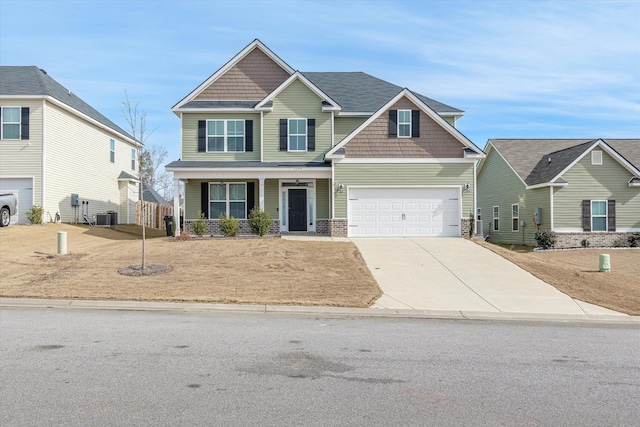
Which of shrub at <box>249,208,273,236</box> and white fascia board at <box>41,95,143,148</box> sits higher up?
white fascia board at <box>41,95,143,148</box>

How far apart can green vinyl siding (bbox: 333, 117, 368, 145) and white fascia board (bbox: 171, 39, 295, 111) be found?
3362mm

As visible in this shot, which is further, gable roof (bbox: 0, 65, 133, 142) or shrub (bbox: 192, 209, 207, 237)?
gable roof (bbox: 0, 65, 133, 142)

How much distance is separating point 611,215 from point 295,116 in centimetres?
1701

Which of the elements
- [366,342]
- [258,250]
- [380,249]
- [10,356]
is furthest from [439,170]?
[10,356]

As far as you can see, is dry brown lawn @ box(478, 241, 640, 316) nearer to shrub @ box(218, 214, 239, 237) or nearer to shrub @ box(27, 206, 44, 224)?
shrub @ box(218, 214, 239, 237)

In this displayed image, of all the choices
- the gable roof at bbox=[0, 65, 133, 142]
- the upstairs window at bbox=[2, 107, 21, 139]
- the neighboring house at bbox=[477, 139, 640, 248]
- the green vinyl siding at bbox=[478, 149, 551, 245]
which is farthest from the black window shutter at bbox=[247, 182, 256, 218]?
the green vinyl siding at bbox=[478, 149, 551, 245]

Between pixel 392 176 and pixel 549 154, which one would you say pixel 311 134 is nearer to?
pixel 392 176

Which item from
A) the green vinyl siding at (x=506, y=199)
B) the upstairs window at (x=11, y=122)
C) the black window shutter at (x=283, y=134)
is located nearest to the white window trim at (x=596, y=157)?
the green vinyl siding at (x=506, y=199)

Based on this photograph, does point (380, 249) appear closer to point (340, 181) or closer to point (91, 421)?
point (340, 181)

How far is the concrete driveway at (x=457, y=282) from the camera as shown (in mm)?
12179

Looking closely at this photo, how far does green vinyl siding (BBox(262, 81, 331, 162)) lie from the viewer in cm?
2500

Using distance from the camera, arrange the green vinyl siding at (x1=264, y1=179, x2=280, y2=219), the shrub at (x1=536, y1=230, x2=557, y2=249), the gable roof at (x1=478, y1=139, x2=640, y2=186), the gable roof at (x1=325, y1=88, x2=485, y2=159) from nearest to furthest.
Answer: the gable roof at (x1=325, y1=88, x2=485, y2=159) < the green vinyl siding at (x1=264, y1=179, x2=280, y2=219) < the shrub at (x1=536, y1=230, x2=557, y2=249) < the gable roof at (x1=478, y1=139, x2=640, y2=186)

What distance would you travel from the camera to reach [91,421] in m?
4.73

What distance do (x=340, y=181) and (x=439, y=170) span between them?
176 inches
